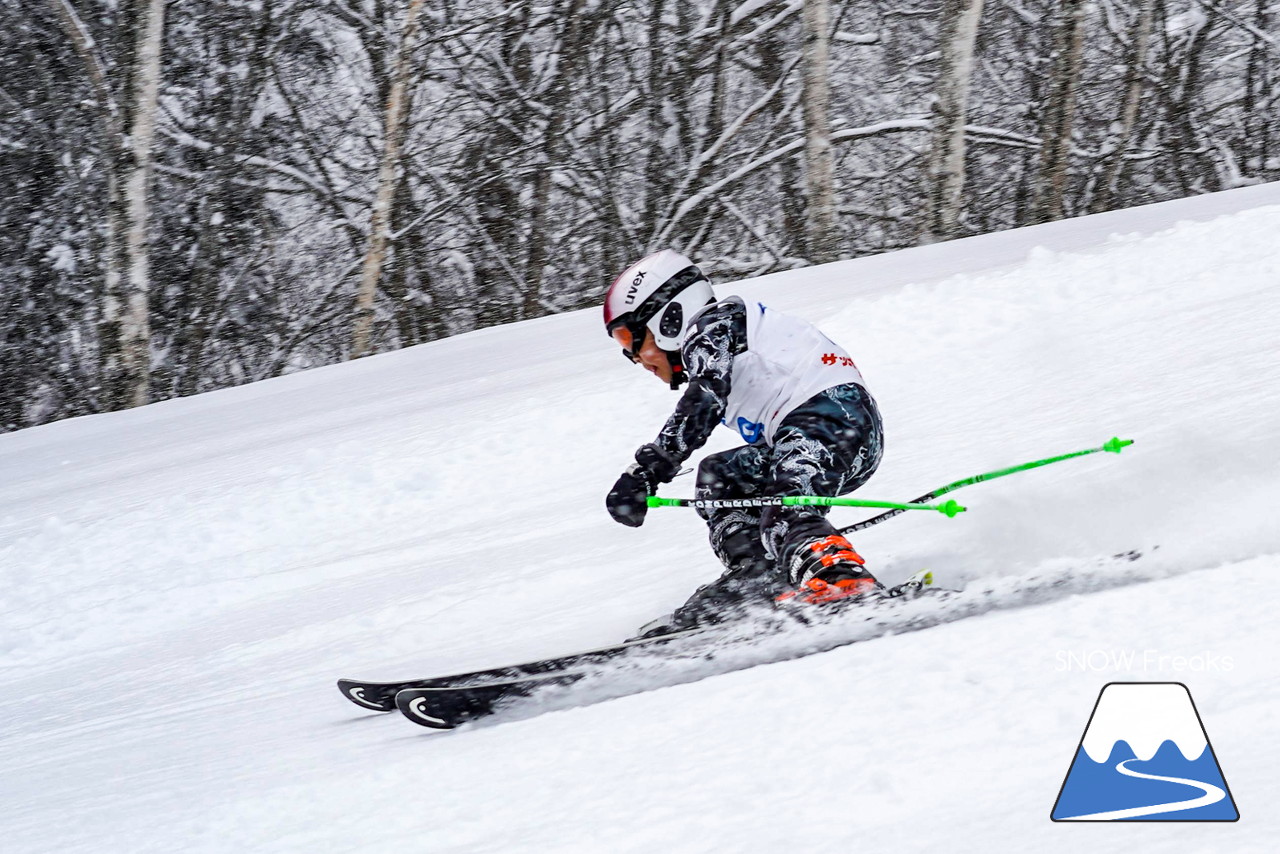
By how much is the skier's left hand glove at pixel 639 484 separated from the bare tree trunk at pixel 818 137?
27.9ft

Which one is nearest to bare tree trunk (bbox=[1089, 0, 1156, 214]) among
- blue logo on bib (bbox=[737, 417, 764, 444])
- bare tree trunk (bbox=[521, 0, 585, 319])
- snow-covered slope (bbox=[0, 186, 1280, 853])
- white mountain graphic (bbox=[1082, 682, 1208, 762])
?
bare tree trunk (bbox=[521, 0, 585, 319])

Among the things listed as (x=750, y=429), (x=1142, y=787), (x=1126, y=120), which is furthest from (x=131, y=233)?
(x=1126, y=120)

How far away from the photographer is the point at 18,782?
11.7 ft

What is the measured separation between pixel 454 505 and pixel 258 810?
329 centimetres

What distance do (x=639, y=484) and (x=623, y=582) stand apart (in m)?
1.20

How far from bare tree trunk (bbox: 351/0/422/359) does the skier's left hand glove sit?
9.52 metres

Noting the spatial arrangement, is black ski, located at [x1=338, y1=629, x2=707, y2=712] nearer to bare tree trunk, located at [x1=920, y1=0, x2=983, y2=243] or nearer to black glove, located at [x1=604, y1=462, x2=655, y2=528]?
black glove, located at [x1=604, y1=462, x2=655, y2=528]

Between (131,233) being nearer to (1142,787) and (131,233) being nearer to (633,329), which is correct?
(633,329)

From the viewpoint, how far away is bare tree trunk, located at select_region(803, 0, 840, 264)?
1123 centimetres

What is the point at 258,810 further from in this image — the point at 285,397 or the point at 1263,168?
the point at 1263,168

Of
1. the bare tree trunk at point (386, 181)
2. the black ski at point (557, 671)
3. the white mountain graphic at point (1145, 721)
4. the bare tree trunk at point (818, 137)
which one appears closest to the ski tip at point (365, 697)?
the black ski at point (557, 671)

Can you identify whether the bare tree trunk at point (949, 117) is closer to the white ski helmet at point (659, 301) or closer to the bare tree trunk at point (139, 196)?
the bare tree trunk at point (139, 196)

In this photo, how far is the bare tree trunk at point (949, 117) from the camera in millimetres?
10969

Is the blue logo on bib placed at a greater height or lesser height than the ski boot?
greater
